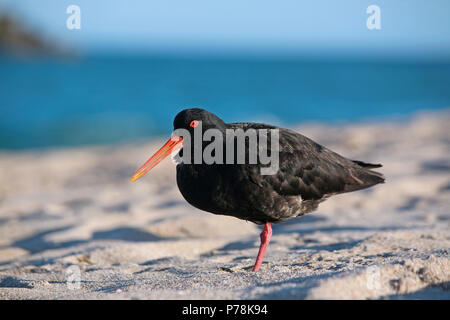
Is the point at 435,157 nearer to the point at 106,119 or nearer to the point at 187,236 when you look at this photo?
the point at 187,236

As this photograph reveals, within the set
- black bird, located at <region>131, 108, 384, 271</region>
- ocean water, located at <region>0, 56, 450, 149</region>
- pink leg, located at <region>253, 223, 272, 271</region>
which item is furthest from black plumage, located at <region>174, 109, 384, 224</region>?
ocean water, located at <region>0, 56, 450, 149</region>

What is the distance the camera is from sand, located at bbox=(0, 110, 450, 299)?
9.53 feet

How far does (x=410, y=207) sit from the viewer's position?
5.97m

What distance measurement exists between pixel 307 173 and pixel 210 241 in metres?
1.50

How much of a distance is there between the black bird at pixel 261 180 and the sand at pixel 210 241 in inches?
18.1

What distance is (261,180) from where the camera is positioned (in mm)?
3725
